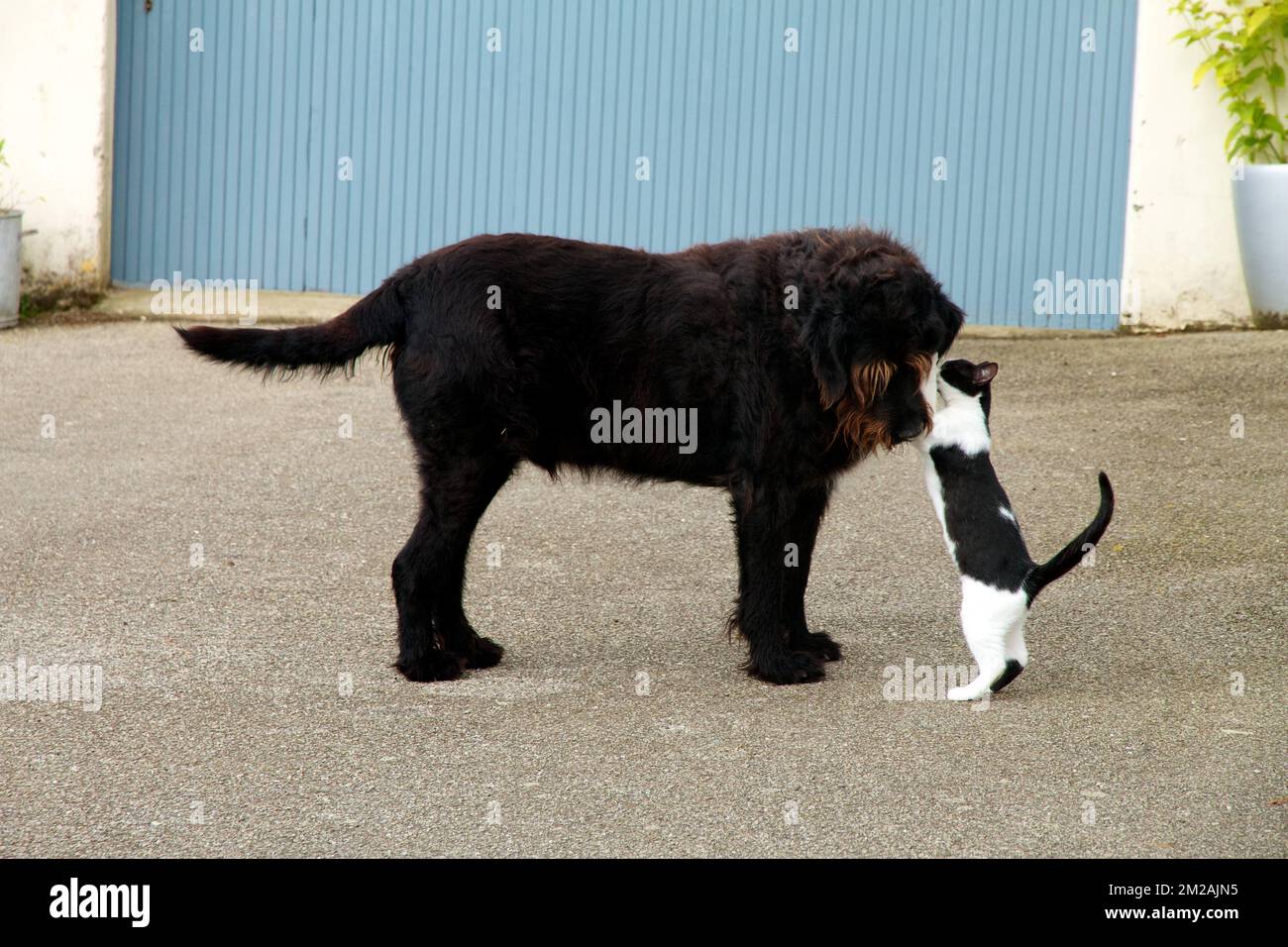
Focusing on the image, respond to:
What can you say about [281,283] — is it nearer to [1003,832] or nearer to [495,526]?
[495,526]

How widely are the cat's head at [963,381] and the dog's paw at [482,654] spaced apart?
1.65 meters

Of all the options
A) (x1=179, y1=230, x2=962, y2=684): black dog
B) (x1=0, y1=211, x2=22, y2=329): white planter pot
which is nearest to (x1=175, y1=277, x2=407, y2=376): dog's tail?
(x1=179, y1=230, x2=962, y2=684): black dog

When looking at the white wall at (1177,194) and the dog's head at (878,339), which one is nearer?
the dog's head at (878,339)

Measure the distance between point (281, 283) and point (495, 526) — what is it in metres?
4.57

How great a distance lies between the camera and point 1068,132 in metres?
9.74

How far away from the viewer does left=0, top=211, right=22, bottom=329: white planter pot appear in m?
9.61

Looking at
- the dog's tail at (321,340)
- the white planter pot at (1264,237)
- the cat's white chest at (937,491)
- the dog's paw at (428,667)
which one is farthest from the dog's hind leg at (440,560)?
the white planter pot at (1264,237)

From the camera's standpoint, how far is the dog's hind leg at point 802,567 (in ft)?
15.4

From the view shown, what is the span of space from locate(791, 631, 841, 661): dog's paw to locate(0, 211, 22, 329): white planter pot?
→ 6.92 m

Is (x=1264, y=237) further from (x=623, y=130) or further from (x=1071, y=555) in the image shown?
(x=1071, y=555)

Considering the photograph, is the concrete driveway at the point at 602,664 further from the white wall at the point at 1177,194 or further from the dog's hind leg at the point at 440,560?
the white wall at the point at 1177,194

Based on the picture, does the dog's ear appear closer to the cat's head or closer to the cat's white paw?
the cat's head

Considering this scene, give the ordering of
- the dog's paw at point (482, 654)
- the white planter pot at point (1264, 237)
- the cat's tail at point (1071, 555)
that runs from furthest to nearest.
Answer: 1. the white planter pot at point (1264, 237)
2. the dog's paw at point (482, 654)
3. the cat's tail at point (1071, 555)
